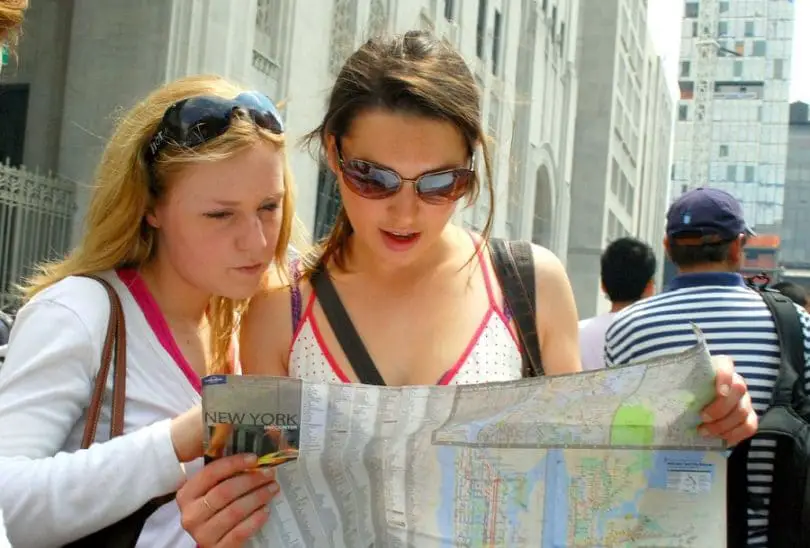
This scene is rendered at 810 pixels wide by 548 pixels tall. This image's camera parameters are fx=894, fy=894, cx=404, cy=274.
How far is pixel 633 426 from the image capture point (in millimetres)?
1398

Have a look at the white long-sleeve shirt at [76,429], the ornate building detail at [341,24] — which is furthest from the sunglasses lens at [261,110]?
the ornate building detail at [341,24]

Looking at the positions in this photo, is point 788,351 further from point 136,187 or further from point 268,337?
point 136,187

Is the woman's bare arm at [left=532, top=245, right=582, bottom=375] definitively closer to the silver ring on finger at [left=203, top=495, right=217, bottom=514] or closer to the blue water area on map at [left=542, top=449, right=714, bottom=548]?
the blue water area on map at [left=542, top=449, right=714, bottom=548]

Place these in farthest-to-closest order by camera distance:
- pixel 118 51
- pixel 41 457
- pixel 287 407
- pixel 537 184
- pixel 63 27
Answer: pixel 537 184
pixel 63 27
pixel 118 51
pixel 41 457
pixel 287 407

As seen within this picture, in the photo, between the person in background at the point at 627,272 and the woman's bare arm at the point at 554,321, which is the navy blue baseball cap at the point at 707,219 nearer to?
the woman's bare arm at the point at 554,321

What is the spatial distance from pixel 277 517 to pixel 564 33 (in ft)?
113

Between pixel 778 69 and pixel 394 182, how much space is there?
330ft

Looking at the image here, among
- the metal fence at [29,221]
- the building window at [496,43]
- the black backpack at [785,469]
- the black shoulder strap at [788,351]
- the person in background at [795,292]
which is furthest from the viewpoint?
the building window at [496,43]

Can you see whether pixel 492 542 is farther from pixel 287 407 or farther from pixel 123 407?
pixel 123 407

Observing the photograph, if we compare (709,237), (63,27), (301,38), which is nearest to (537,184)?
(301,38)

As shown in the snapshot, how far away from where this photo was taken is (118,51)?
406 inches

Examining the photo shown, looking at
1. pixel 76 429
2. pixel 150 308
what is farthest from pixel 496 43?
pixel 76 429

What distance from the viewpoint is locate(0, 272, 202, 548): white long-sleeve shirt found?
1.46 m

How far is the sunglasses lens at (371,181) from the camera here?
1661 millimetres
